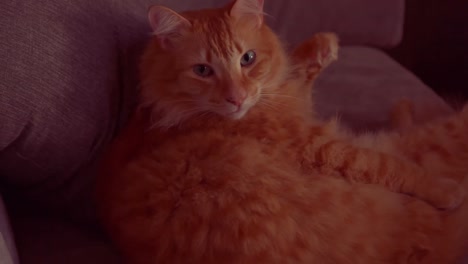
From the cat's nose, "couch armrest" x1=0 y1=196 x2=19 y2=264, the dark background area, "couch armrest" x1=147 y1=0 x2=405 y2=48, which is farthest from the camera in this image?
the dark background area

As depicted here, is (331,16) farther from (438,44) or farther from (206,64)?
(438,44)

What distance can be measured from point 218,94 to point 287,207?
29 cm

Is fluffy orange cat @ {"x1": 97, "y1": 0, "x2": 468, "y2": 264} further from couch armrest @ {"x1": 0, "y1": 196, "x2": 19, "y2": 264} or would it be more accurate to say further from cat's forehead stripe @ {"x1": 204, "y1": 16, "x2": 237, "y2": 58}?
couch armrest @ {"x1": 0, "y1": 196, "x2": 19, "y2": 264}

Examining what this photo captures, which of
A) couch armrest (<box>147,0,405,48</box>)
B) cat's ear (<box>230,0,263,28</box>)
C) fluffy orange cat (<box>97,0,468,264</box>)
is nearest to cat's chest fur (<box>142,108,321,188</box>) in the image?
fluffy orange cat (<box>97,0,468,264</box>)

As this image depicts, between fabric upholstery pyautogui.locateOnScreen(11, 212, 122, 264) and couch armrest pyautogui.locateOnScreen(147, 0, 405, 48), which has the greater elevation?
couch armrest pyautogui.locateOnScreen(147, 0, 405, 48)

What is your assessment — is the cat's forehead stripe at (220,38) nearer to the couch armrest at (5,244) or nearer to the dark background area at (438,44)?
the couch armrest at (5,244)

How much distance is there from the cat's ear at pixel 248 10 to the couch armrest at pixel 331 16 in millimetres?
517

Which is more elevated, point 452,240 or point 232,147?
point 232,147

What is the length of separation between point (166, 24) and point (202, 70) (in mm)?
132

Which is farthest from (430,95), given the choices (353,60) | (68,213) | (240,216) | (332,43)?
(68,213)

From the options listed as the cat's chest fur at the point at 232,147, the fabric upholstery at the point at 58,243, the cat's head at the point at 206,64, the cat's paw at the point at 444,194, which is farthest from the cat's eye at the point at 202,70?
the cat's paw at the point at 444,194

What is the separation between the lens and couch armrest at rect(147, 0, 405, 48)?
1.70 meters

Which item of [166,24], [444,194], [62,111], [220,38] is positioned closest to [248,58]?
[220,38]

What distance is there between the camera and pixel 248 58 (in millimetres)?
1160
